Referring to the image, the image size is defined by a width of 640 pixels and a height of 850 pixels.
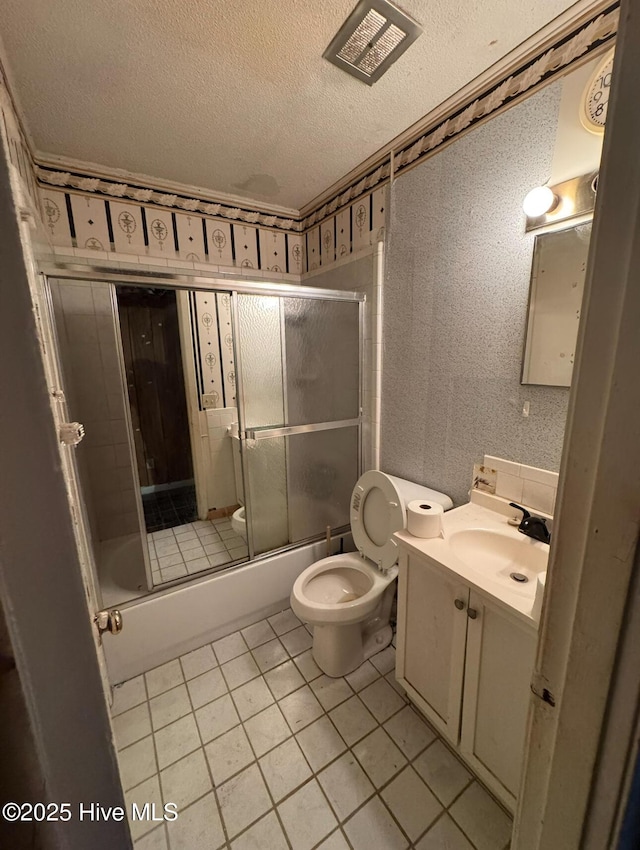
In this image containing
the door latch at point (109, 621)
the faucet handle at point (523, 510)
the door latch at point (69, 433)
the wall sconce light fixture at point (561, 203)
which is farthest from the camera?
the faucet handle at point (523, 510)

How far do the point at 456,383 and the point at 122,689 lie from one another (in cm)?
201

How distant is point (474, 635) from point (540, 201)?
1440mm

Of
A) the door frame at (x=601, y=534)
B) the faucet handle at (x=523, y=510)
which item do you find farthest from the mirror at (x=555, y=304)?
the door frame at (x=601, y=534)

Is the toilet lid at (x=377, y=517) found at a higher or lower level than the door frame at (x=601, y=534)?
lower

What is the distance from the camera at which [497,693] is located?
109 centimetres

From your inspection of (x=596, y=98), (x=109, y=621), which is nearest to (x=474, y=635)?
(x=109, y=621)

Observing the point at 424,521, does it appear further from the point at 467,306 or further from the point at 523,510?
the point at 467,306

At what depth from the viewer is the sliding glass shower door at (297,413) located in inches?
75.9

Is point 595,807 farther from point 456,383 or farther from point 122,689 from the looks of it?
point 122,689

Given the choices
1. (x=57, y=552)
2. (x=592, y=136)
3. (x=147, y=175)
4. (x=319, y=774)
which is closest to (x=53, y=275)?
(x=147, y=175)

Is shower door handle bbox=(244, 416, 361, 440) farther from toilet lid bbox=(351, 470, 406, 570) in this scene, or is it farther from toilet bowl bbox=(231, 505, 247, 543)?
toilet bowl bbox=(231, 505, 247, 543)

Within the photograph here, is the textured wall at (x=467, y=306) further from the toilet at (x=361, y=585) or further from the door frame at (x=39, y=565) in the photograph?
the door frame at (x=39, y=565)

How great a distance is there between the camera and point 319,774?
4.11 ft

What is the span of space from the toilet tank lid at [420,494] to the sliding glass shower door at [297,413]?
1.69ft
